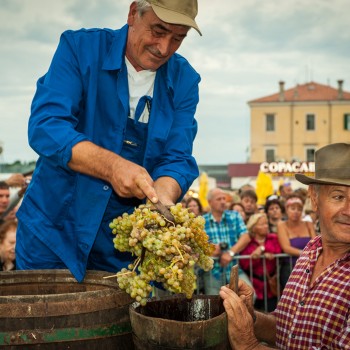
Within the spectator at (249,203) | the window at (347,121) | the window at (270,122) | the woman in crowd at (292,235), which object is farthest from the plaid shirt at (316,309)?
the window at (347,121)

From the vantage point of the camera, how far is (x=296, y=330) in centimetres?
302

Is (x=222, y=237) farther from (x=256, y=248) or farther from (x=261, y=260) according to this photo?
(x=261, y=260)

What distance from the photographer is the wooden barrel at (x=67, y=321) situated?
2309 mm

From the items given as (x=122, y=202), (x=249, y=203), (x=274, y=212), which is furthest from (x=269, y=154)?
(x=122, y=202)

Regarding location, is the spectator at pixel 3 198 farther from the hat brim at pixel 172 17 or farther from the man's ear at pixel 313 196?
the hat brim at pixel 172 17

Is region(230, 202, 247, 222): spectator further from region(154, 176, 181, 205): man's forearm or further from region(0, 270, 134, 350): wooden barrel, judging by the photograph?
region(0, 270, 134, 350): wooden barrel

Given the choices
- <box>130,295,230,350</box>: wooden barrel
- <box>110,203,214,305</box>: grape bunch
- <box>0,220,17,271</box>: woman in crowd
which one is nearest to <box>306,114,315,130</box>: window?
<box>0,220,17,271</box>: woman in crowd

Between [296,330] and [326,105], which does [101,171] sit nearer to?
[296,330]

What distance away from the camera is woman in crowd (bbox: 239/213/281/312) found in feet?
27.1

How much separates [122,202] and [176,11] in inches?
38.2

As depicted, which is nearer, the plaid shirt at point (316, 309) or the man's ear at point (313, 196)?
the plaid shirt at point (316, 309)

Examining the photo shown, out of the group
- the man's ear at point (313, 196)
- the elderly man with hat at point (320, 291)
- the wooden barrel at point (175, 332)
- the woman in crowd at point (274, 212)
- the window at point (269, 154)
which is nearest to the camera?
the wooden barrel at point (175, 332)

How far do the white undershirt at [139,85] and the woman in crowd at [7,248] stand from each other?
3.59 metres

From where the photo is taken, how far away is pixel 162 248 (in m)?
2.30
